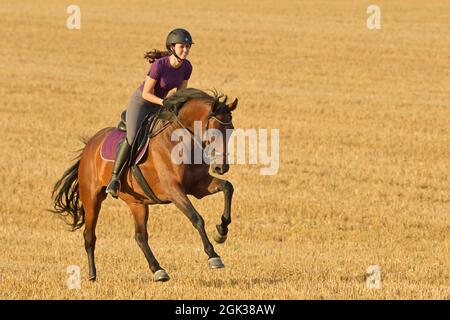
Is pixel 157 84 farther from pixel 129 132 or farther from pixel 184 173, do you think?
pixel 184 173

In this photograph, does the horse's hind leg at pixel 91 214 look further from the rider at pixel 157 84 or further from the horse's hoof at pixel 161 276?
the horse's hoof at pixel 161 276

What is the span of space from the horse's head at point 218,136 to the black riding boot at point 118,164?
1433 millimetres

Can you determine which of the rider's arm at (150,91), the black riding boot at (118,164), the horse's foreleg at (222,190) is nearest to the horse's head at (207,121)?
the rider's arm at (150,91)

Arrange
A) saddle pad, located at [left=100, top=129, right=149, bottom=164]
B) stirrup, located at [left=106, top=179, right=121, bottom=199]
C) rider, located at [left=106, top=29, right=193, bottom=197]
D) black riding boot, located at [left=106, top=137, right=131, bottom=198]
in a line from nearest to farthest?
rider, located at [left=106, top=29, right=193, bottom=197] → black riding boot, located at [left=106, top=137, right=131, bottom=198] → stirrup, located at [left=106, top=179, right=121, bottom=199] → saddle pad, located at [left=100, top=129, right=149, bottom=164]

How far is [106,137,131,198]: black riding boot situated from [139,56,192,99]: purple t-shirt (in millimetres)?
782

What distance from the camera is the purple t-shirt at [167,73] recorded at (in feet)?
37.9

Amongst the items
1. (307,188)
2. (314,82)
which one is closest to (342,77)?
(314,82)

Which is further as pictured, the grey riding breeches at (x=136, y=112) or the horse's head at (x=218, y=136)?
the grey riding breeches at (x=136, y=112)

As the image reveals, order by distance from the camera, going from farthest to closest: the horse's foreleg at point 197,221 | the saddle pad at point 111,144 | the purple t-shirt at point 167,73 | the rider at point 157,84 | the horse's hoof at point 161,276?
the saddle pad at point 111,144, the purple t-shirt at point 167,73, the rider at point 157,84, the horse's hoof at point 161,276, the horse's foreleg at point 197,221

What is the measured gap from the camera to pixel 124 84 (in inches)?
1398

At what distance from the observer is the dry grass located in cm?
1281

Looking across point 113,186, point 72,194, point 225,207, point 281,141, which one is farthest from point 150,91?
point 281,141

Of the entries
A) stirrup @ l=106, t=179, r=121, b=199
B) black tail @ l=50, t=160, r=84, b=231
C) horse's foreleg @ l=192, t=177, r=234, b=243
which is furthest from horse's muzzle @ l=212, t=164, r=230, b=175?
black tail @ l=50, t=160, r=84, b=231

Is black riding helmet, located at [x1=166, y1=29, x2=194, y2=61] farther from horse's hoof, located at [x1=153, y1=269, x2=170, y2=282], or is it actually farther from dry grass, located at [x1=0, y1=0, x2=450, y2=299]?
dry grass, located at [x1=0, y1=0, x2=450, y2=299]
